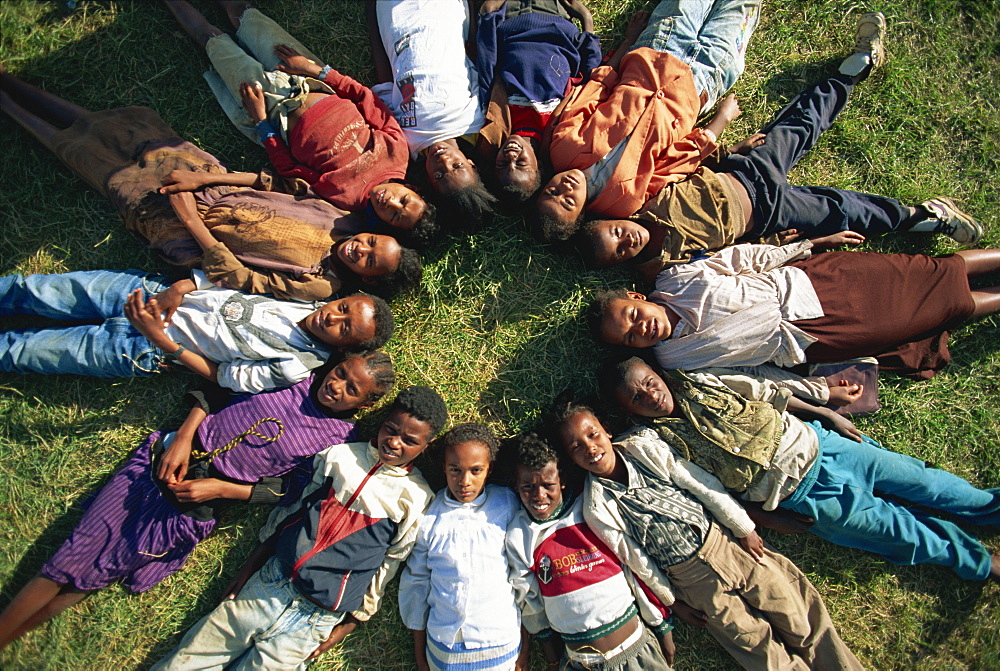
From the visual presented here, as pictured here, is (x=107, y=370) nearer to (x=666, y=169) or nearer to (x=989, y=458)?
(x=666, y=169)

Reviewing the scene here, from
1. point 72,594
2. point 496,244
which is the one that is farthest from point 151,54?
point 72,594

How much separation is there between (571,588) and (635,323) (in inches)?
68.2

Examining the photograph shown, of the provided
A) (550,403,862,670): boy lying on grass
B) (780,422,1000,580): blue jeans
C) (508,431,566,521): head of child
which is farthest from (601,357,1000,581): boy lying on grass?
(508,431,566,521): head of child

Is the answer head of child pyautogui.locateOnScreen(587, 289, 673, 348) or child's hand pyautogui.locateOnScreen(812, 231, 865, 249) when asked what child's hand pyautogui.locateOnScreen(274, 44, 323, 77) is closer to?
head of child pyautogui.locateOnScreen(587, 289, 673, 348)

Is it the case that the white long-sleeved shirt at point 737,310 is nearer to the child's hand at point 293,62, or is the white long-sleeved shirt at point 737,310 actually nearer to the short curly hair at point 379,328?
the short curly hair at point 379,328

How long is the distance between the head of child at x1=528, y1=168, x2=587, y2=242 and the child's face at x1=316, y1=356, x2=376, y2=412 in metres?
1.51

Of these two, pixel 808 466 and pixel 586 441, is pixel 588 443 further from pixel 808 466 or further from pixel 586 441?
pixel 808 466

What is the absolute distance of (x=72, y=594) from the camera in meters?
3.47

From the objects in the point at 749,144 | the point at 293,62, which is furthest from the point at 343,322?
the point at 749,144

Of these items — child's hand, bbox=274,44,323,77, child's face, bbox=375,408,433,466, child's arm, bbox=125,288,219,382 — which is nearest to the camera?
child's arm, bbox=125,288,219,382

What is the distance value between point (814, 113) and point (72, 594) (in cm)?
597

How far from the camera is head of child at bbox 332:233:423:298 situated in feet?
11.5

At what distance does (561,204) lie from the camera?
11.7 feet

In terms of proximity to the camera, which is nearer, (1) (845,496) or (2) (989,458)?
(1) (845,496)
